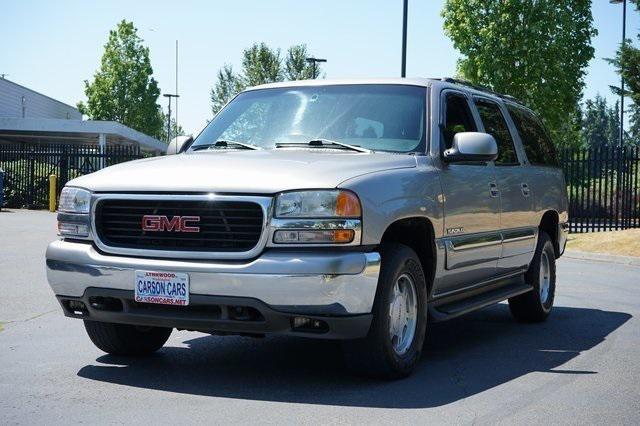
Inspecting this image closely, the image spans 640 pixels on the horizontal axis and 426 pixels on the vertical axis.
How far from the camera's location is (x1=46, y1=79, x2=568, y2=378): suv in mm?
5500

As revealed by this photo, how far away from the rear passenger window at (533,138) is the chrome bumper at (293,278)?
3.90 metres

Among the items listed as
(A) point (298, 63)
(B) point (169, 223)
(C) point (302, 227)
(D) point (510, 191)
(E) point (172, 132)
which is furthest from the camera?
(E) point (172, 132)

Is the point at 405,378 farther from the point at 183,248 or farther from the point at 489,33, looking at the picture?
the point at 489,33

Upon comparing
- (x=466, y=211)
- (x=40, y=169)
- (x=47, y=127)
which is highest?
(x=47, y=127)

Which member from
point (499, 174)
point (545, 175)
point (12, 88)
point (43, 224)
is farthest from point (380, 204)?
point (12, 88)

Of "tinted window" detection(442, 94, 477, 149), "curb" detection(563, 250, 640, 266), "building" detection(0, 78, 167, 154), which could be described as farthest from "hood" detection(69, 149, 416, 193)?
"building" detection(0, 78, 167, 154)

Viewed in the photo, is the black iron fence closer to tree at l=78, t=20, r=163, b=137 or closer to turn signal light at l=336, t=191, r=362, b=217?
turn signal light at l=336, t=191, r=362, b=217

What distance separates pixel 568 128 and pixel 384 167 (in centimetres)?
4228

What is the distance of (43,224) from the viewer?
2228cm

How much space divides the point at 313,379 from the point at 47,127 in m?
45.9

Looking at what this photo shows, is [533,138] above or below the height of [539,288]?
above

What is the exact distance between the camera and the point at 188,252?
5656mm

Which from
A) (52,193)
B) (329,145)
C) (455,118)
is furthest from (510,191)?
(52,193)

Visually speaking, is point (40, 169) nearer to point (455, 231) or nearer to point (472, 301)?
point (472, 301)
